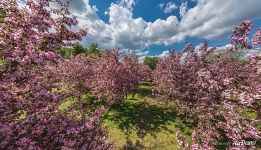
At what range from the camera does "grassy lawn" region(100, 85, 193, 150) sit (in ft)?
38.4

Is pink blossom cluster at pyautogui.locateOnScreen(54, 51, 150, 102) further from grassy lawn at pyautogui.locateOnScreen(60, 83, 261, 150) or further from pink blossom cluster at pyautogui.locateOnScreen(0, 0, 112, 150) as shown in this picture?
pink blossom cluster at pyautogui.locateOnScreen(0, 0, 112, 150)

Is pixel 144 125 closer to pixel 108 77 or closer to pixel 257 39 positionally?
pixel 108 77

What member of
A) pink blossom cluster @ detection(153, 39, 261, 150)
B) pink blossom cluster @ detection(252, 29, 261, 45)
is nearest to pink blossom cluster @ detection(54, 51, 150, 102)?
pink blossom cluster @ detection(153, 39, 261, 150)

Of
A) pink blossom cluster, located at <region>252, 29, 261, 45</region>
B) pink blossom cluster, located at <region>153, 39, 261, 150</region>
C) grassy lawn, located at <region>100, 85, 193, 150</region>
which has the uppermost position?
pink blossom cluster, located at <region>252, 29, 261, 45</region>

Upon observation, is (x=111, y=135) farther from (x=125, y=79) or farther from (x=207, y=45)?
(x=207, y=45)

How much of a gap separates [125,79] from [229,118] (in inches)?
366

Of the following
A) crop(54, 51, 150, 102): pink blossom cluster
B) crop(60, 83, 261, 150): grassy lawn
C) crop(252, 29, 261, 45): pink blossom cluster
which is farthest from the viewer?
crop(54, 51, 150, 102): pink blossom cluster

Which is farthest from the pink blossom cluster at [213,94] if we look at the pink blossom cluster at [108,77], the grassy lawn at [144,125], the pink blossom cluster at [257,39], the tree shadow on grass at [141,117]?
the pink blossom cluster at [108,77]

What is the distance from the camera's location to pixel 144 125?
13.9 metres

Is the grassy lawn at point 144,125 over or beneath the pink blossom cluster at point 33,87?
beneath

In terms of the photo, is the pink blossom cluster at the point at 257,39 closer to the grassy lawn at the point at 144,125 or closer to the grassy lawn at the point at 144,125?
the grassy lawn at the point at 144,125

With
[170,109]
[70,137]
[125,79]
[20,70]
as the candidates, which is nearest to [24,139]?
[70,137]

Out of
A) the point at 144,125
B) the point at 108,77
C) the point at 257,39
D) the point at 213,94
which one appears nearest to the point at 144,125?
the point at 144,125

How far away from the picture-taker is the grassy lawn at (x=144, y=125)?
11.7 metres
